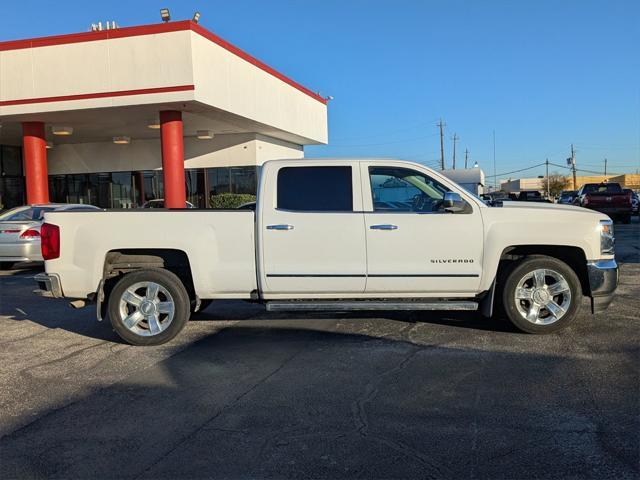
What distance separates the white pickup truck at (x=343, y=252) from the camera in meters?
6.24

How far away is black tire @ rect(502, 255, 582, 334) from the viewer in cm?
627

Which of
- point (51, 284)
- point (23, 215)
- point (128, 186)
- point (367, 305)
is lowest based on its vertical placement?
point (367, 305)

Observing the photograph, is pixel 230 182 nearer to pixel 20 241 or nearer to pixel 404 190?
pixel 20 241

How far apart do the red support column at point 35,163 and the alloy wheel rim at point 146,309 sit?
1702 centimetres

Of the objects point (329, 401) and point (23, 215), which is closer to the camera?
point (329, 401)

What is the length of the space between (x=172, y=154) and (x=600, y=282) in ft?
53.8

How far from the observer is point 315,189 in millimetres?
6445

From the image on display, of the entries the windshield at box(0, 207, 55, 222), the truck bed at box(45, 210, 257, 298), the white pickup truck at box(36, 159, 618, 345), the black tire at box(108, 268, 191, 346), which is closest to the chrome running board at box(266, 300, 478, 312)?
the white pickup truck at box(36, 159, 618, 345)

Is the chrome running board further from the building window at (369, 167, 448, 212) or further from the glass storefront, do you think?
the glass storefront

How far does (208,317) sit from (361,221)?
9.29 feet

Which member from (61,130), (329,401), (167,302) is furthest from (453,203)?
(61,130)

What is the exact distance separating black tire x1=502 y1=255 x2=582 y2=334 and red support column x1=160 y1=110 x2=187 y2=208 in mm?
15821

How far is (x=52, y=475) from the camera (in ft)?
11.4

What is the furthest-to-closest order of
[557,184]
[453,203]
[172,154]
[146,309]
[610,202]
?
[557,184] → [610,202] → [172,154] → [146,309] → [453,203]
